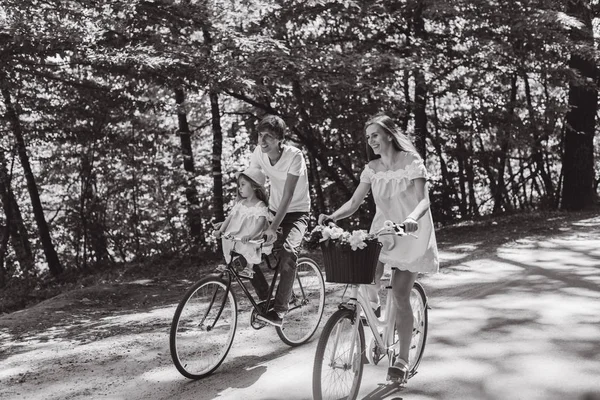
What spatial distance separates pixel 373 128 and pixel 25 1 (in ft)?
20.6

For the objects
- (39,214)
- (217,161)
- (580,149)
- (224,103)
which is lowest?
(39,214)

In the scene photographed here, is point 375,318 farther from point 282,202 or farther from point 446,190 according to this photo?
point 446,190

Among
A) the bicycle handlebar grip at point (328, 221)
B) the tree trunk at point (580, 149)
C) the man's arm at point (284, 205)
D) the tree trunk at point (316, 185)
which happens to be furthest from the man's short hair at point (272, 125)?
the tree trunk at point (580, 149)

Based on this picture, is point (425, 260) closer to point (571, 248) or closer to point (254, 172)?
point (254, 172)

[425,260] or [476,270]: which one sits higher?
[425,260]

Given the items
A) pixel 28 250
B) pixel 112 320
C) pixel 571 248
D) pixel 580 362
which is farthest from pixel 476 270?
pixel 28 250

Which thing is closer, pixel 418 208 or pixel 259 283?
pixel 418 208

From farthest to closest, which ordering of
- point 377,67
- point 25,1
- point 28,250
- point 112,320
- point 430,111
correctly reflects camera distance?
point 430,111
point 28,250
point 377,67
point 25,1
point 112,320

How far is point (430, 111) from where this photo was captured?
62.5 feet

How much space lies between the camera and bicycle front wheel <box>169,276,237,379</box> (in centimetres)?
482

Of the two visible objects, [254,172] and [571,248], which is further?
[571,248]

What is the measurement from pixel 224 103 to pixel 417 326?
11455mm

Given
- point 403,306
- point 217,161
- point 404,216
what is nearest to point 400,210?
point 404,216

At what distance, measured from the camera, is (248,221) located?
540 centimetres
